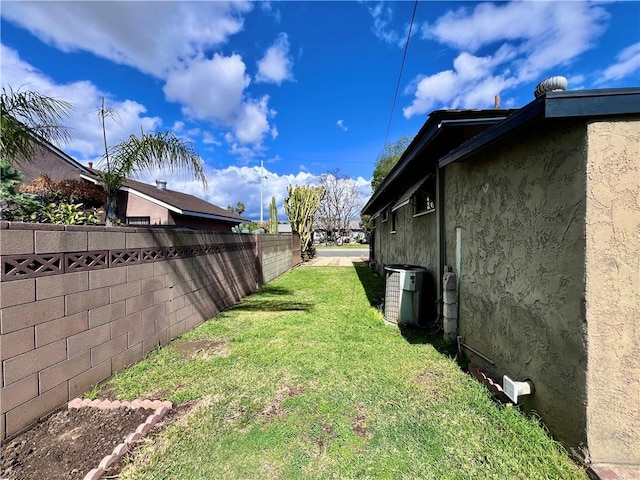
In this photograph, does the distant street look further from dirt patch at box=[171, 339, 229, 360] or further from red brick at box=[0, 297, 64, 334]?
red brick at box=[0, 297, 64, 334]

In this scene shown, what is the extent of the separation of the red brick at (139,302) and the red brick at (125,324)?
0.07 meters

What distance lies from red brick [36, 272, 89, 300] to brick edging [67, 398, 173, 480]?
1.12 meters

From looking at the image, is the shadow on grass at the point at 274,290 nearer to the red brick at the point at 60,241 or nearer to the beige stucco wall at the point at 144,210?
the beige stucco wall at the point at 144,210

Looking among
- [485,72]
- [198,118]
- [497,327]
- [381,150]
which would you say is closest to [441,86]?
[485,72]

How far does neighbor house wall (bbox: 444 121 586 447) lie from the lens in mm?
2182

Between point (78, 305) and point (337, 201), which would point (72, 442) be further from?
point (337, 201)

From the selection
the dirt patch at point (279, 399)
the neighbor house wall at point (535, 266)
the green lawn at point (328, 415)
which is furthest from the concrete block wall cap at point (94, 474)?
the neighbor house wall at point (535, 266)

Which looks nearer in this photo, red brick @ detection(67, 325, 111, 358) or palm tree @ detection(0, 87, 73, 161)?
red brick @ detection(67, 325, 111, 358)

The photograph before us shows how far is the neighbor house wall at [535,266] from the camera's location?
85.9 inches

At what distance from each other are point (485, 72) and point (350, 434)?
9.50m

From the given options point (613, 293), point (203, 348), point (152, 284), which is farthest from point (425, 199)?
point (152, 284)

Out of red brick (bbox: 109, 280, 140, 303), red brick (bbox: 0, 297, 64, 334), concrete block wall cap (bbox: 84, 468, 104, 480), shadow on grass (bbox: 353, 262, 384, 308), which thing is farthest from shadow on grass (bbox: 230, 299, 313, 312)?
concrete block wall cap (bbox: 84, 468, 104, 480)

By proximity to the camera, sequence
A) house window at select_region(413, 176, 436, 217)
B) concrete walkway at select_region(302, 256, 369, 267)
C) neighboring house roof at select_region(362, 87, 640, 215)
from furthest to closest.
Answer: concrete walkway at select_region(302, 256, 369, 267), house window at select_region(413, 176, 436, 217), neighboring house roof at select_region(362, 87, 640, 215)

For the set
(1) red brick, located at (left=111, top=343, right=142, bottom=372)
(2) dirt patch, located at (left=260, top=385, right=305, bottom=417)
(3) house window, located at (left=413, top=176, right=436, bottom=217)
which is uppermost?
(3) house window, located at (left=413, top=176, right=436, bottom=217)
